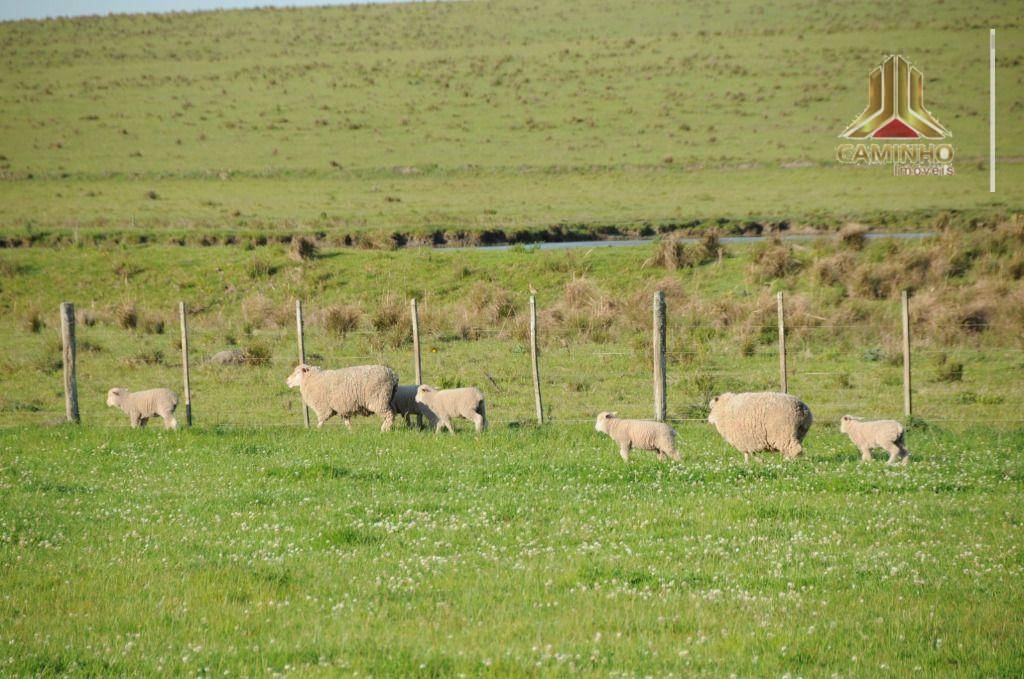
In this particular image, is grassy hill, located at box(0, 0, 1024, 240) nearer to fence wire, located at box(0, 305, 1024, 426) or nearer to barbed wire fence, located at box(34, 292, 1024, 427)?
fence wire, located at box(0, 305, 1024, 426)

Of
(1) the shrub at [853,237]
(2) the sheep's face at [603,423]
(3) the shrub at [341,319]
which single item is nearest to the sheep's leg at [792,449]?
(2) the sheep's face at [603,423]

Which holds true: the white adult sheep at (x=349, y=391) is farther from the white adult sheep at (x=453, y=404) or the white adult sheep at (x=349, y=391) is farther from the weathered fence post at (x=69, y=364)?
the weathered fence post at (x=69, y=364)

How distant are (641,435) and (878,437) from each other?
10.9ft

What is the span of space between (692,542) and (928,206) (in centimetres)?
4623

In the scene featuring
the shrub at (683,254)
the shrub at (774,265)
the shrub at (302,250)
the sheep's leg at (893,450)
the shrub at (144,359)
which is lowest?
the sheep's leg at (893,450)

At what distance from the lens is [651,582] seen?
9820mm

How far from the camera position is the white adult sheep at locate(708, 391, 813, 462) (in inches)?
595

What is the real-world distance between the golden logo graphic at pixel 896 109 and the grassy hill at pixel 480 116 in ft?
3.85

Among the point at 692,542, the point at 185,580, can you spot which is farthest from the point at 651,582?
the point at 185,580

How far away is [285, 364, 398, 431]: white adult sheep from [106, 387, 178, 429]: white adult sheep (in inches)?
90.9

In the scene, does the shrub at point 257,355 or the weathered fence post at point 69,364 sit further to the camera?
the shrub at point 257,355

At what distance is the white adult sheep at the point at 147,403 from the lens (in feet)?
64.6

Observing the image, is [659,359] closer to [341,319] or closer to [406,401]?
[406,401]

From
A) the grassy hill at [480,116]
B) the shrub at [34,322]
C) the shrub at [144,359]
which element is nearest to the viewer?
the shrub at [144,359]
